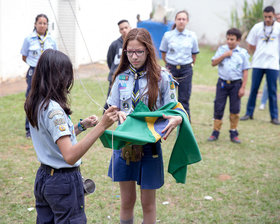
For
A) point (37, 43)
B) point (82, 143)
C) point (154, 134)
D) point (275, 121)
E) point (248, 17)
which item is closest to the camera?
point (82, 143)

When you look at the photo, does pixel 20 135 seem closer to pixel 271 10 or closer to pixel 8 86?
pixel 8 86

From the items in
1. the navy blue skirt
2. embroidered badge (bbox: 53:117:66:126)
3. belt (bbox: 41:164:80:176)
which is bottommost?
the navy blue skirt

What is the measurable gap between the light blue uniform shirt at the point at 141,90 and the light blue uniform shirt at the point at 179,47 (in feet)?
12.2

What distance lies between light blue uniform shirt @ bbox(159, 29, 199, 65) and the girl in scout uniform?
3722mm

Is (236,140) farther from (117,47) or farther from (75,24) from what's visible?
(75,24)

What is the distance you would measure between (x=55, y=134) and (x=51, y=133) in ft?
0.13

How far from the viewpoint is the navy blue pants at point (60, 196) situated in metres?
2.29

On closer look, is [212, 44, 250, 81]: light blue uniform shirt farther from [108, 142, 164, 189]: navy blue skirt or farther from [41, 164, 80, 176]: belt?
[41, 164, 80, 176]: belt

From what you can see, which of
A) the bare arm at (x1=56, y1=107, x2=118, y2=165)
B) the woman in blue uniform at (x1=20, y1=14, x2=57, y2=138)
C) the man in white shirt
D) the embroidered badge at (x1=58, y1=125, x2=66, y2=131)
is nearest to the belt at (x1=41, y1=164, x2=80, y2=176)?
the bare arm at (x1=56, y1=107, x2=118, y2=165)

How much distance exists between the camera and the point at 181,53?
21.3 ft

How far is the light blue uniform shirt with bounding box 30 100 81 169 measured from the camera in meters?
2.17

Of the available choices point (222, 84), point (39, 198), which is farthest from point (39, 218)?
point (222, 84)

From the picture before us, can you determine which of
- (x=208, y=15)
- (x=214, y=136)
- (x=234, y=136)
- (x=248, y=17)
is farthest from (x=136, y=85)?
(x=208, y=15)

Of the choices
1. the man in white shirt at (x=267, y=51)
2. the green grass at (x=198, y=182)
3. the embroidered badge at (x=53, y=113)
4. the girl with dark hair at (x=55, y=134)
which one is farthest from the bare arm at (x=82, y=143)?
the man in white shirt at (x=267, y=51)
